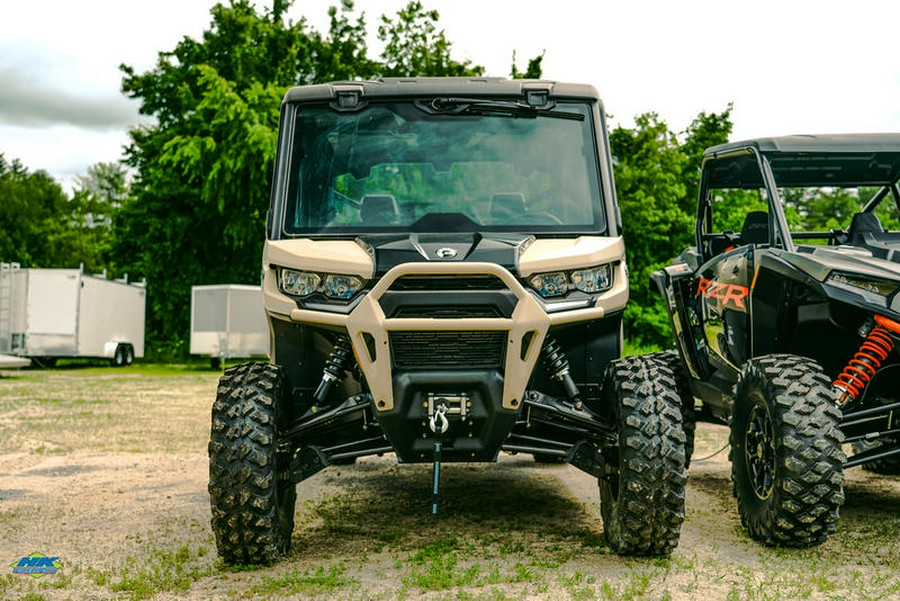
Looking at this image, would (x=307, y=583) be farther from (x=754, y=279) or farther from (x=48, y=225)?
(x=48, y=225)

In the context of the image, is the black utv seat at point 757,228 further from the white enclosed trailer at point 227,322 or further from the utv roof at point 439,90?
the white enclosed trailer at point 227,322

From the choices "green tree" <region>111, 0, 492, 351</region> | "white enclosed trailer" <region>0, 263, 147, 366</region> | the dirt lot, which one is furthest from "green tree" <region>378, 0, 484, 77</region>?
the dirt lot

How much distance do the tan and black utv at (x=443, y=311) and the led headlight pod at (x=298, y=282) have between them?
0.04ft

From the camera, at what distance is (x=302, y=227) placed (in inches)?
236

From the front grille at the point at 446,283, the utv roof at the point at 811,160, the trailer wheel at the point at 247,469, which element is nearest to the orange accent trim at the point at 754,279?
the utv roof at the point at 811,160

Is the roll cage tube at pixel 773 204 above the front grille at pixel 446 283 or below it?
above

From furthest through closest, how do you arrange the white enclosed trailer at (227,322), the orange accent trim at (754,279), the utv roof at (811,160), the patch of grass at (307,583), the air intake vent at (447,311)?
the white enclosed trailer at (227,322) → the utv roof at (811,160) → the orange accent trim at (754,279) → the air intake vent at (447,311) → the patch of grass at (307,583)

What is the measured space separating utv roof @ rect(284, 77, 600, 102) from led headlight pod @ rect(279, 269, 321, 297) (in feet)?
3.84

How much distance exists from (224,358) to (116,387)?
8772mm

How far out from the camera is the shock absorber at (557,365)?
18.2 feet

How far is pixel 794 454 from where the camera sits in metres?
5.65

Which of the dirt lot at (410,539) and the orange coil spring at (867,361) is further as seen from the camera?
the orange coil spring at (867,361)

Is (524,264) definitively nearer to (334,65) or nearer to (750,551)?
(750,551)

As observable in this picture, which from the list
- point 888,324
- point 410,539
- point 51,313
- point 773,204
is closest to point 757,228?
point 773,204
